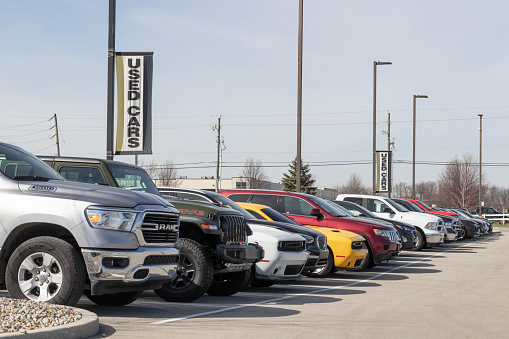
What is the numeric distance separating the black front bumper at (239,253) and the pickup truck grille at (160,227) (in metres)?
1.45

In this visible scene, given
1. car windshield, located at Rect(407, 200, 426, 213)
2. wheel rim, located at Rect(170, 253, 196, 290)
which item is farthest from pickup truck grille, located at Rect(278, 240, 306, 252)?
car windshield, located at Rect(407, 200, 426, 213)

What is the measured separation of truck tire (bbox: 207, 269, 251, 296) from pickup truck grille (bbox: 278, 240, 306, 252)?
1039mm

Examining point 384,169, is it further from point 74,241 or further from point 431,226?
point 74,241

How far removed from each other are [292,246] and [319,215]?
3.98 meters

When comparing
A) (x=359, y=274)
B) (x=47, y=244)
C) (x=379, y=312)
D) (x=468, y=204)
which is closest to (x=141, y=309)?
(x=47, y=244)

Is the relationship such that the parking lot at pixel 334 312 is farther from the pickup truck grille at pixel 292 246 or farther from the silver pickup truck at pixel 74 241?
the pickup truck grille at pixel 292 246

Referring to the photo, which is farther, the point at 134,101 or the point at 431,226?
the point at 431,226

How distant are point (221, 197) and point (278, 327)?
4.69 meters

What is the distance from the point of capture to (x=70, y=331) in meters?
6.56

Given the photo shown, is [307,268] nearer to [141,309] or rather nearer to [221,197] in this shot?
[221,197]

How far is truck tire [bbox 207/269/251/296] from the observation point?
36.2 feet

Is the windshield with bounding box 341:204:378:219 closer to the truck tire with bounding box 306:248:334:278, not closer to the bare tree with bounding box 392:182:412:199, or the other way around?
the truck tire with bounding box 306:248:334:278

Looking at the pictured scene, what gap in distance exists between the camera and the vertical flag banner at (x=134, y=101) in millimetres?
14742

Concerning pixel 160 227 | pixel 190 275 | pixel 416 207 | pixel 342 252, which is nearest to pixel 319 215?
pixel 342 252
